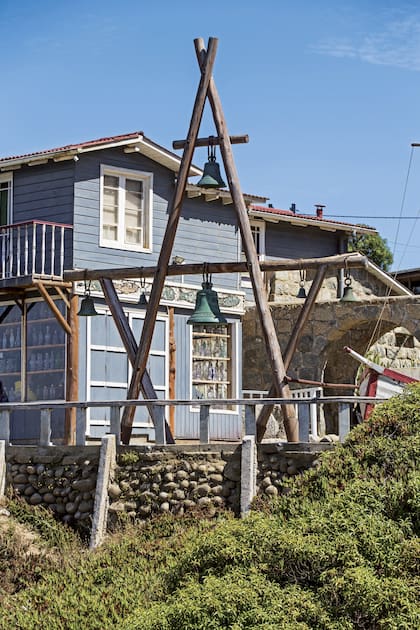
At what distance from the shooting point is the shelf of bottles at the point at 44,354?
22.0 metres

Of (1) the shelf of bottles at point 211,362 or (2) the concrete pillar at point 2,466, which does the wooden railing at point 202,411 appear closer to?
(2) the concrete pillar at point 2,466

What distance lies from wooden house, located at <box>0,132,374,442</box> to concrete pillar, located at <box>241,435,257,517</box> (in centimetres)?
537

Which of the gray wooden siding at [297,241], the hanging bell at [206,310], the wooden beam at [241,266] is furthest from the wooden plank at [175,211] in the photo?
the gray wooden siding at [297,241]

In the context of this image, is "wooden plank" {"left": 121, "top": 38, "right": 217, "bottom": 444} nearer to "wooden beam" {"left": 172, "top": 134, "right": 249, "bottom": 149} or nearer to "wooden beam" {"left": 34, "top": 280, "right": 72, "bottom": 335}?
"wooden beam" {"left": 172, "top": 134, "right": 249, "bottom": 149}

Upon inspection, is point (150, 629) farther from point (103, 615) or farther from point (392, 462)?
point (392, 462)

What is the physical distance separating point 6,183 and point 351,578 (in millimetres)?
13517

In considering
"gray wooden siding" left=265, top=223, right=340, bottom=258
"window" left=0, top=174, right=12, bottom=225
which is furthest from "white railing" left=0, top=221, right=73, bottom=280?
"gray wooden siding" left=265, top=223, right=340, bottom=258

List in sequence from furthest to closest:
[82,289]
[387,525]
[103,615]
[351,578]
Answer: [82,289], [103,615], [387,525], [351,578]

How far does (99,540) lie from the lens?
17203 millimetres

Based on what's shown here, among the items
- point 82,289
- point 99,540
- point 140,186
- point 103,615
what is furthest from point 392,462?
point 140,186

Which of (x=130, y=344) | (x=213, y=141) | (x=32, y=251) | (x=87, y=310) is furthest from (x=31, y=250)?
(x=213, y=141)

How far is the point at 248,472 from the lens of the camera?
658 inches

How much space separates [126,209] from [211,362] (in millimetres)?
3459

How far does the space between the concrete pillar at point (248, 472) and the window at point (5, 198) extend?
8367mm
